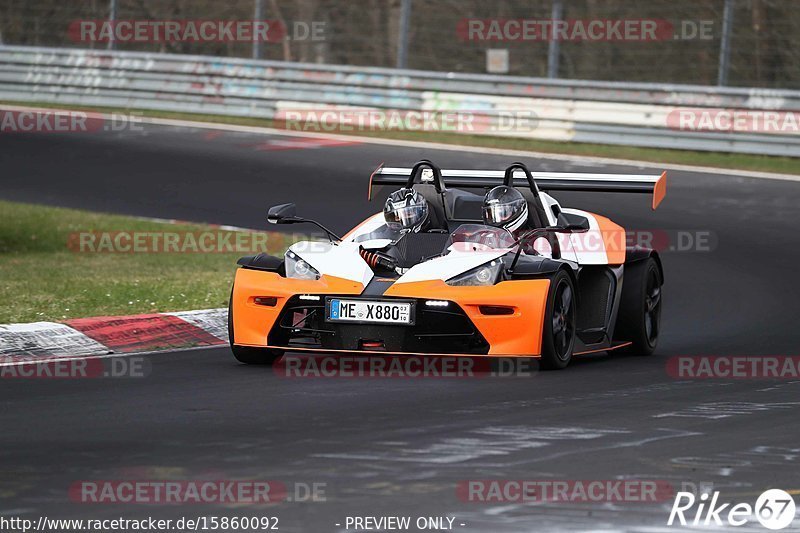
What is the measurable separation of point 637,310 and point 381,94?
1429 centimetres

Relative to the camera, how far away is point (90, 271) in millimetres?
15555

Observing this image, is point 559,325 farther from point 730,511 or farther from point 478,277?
point 730,511

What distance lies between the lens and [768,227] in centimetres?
1792

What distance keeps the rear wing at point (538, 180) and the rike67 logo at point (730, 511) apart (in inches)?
198

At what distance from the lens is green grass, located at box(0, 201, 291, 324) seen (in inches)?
482

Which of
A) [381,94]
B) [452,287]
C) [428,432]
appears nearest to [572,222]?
[452,287]

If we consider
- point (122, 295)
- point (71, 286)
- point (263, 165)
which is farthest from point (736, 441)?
point (263, 165)

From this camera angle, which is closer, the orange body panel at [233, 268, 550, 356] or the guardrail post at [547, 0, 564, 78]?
the orange body panel at [233, 268, 550, 356]

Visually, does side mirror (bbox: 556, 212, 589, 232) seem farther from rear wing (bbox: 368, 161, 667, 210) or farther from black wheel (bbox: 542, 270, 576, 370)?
black wheel (bbox: 542, 270, 576, 370)

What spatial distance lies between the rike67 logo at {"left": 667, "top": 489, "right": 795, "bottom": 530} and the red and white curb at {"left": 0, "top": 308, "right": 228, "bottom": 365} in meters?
5.37

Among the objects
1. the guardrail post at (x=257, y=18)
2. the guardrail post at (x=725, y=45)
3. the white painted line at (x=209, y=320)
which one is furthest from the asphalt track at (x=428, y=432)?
the guardrail post at (x=257, y=18)

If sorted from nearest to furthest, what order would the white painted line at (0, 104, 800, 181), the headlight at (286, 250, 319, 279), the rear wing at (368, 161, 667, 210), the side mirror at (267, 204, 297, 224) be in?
the headlight at (286, 250, 319, 279)
the side mirror at (267, 204, 297, 224)
the rear wing at (368, 161, 667, 210)
the white painted line at (0, 104, 800, 181)

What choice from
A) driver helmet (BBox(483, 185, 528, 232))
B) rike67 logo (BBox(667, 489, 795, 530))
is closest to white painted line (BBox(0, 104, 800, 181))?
driver helmet (BBox(483, 185, 528, 232))

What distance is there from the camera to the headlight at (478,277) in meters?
9.46
